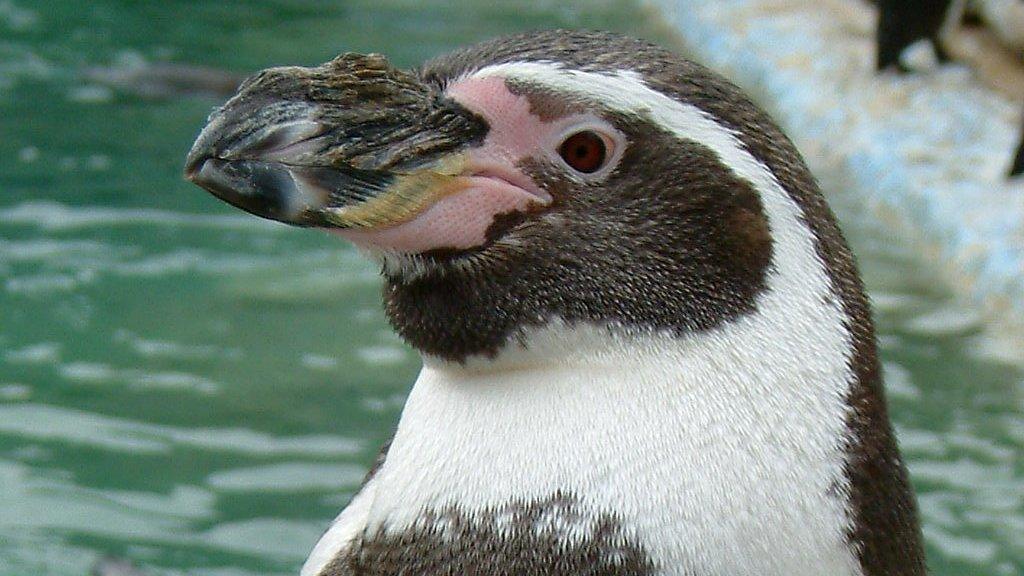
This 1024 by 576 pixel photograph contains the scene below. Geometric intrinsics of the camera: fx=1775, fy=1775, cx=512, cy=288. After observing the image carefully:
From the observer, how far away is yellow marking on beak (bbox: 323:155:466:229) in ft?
7.16

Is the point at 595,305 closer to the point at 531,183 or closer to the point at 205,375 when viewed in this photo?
the point at 531,183

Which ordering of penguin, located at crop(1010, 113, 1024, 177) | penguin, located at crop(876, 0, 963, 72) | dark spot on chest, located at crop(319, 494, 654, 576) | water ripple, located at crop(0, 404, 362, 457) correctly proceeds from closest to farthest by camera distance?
dark spot on chest, located at crop(319, 494, 654, 576) < water ripple, located at crop(0, 404, 362, 457) < penguin, located at crop(1010, 113, 1024, 177) < penguin, located at crop(876, 0, 963, 72)

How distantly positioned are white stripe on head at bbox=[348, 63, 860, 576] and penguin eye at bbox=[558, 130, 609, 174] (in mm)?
53

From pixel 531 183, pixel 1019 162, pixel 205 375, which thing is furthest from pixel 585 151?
pixel 1019 162

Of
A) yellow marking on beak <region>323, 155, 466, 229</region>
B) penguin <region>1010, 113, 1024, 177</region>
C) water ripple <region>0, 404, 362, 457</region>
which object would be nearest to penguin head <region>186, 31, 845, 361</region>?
yellow marking on beak <region>323, 155, 466, 229</region>

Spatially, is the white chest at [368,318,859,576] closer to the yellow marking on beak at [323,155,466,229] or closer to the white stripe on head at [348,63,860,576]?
the white stripe on head at [348,63,860,576]

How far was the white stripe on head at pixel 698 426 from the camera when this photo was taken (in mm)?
2133

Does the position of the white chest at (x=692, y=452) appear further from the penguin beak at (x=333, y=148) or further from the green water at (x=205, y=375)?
the green water at (x=205, y=375)

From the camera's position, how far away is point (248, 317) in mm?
5562

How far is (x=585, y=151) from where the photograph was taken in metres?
2.26

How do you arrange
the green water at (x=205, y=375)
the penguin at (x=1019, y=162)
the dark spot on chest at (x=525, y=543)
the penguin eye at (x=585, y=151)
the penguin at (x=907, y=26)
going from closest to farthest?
the dark spot on chest at (x=525, y=543)
the penguin eye at (x=585, y=151)
the green water at (x=205, y=375)
the penguin at (x=1019, y=162)
the penguin at (x=907, y=26)

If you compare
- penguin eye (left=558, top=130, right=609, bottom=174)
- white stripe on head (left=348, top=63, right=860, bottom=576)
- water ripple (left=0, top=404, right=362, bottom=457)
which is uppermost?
A: water ripple (left=0, top=404, right=362, bottom=457)

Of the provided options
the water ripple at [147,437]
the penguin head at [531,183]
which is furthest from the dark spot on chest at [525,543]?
the water ripple at [147,437]

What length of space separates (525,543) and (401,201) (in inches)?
17.6
